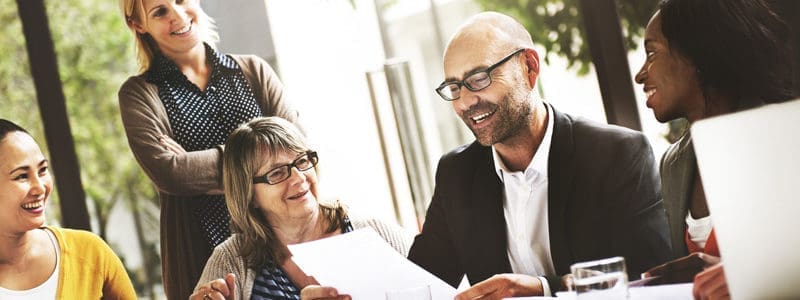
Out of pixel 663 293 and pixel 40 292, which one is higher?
pixel 40 292

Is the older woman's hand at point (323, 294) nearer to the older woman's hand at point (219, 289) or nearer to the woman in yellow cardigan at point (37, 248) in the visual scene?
the older woman's hand at point (219, 289)

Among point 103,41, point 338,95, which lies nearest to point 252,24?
point 338,95

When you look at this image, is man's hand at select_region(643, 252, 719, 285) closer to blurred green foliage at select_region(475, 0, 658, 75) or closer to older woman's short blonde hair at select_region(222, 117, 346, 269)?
blurred green foliage at select_region(475, 0, 658, 75)

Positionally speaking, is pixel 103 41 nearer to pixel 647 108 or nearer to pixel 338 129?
pixel 338 129

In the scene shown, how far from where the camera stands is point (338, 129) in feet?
10.3

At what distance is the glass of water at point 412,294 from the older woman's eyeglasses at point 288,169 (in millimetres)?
762

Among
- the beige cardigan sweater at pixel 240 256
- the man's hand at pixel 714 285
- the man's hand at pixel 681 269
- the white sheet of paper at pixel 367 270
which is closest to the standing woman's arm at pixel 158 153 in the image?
the beige cardigan sweater at pixel 240 256

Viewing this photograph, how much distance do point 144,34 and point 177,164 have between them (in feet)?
1.62

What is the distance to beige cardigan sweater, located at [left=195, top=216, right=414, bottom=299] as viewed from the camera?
3.02 metres

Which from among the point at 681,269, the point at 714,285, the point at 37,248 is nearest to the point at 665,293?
the point at 714,285

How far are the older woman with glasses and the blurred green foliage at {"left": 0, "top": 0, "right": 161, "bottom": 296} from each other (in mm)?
497

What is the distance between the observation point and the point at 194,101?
10.7ft

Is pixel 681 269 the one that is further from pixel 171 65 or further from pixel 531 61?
pixel 171 65

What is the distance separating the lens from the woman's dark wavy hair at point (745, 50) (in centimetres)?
225
